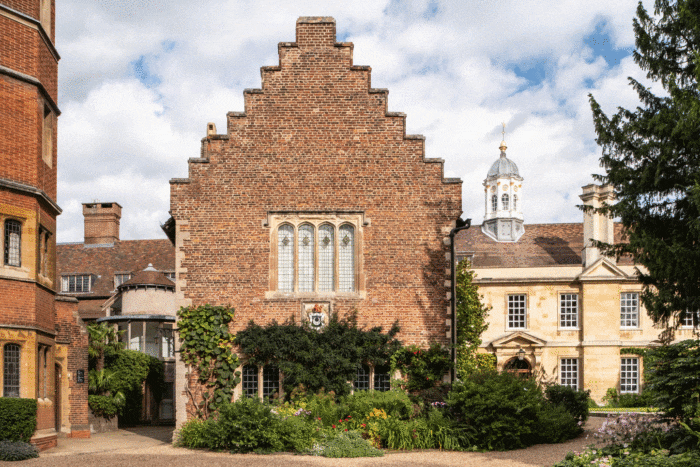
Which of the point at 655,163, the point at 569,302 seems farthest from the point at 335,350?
the point at 569,302

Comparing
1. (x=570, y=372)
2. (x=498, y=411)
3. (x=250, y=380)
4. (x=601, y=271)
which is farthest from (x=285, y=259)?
(x=601, y=271)

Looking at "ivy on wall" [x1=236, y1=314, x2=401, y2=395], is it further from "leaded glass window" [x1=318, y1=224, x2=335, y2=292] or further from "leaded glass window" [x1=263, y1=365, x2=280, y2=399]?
"leaded glass window" [x1=318, y1=224, x2=335, y2=292]

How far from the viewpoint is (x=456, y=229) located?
19.3m

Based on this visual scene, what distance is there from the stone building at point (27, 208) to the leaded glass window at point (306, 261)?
6.01m

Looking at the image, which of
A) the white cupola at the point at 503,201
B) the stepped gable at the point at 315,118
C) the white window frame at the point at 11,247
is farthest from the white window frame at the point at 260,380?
the white cupola at the point at 503,201

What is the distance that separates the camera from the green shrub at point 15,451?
15.2m

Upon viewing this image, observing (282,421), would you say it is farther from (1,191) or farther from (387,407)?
(1,191)

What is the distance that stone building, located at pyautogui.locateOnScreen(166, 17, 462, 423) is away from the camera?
18.9 metres

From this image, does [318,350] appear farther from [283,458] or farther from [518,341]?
[518,341]

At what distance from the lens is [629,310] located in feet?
125

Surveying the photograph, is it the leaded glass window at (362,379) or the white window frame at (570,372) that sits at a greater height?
the leaded glass window at (362,379)

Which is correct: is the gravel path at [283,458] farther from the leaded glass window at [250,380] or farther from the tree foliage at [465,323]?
the tree foliage at [465,323]

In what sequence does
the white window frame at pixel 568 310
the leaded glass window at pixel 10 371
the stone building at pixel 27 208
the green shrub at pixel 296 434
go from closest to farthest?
the green shrub at pixel 296 434 → the leaded glass window at pixel 10 371 → the stone building at pixel 27 208 → the white window frame at pixel 568 310

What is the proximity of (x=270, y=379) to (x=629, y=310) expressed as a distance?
24459 millimetres
